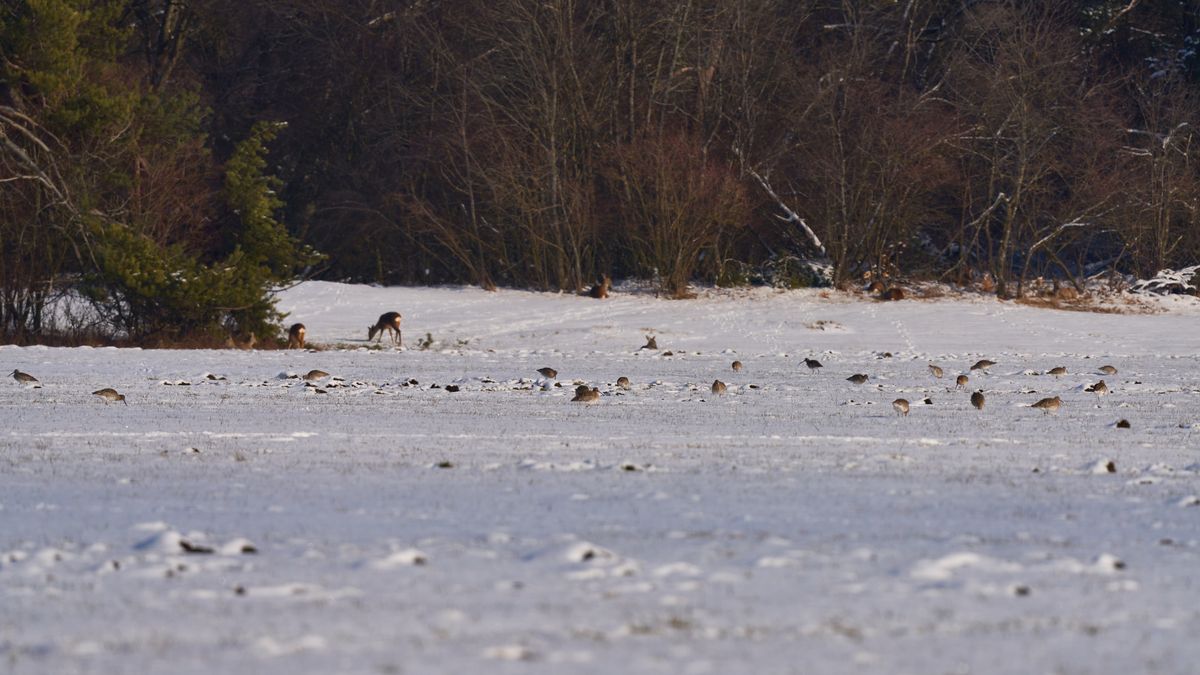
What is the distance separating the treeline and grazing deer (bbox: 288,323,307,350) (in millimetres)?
9006

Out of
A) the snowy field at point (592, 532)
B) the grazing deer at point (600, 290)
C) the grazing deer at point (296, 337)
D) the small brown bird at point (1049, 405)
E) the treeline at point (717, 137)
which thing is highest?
the treeline at point (717, 137)

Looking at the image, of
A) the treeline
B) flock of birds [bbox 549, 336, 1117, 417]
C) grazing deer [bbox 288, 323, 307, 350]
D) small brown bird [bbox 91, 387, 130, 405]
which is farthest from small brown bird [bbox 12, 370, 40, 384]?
the treeline

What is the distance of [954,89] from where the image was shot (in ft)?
147

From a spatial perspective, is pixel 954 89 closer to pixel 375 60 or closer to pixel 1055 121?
pixel 1055 121

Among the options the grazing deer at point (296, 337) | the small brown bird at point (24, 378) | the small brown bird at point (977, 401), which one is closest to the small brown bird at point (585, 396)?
the small brown bird at point (977, 401)

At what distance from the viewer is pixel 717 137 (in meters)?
45.6

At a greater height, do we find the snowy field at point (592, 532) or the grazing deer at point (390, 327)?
the grazing deer at point (390, 327)

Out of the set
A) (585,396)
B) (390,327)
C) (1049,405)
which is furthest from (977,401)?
(390,327)

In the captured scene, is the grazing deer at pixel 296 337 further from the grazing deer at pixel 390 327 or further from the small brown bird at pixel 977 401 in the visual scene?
the small brown bird at pixel 977 401

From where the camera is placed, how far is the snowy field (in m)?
6.09

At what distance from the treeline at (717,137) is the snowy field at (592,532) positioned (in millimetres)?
23491

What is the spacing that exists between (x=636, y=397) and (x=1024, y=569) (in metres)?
11.8

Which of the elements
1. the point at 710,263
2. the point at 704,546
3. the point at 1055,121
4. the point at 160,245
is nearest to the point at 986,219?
the point at 1055,121

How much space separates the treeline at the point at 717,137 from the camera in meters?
42.9
